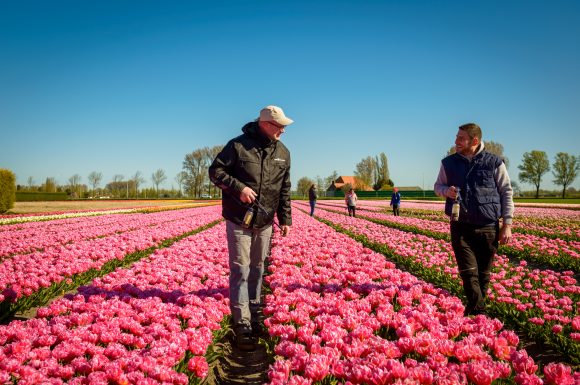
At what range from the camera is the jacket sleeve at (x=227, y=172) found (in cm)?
386

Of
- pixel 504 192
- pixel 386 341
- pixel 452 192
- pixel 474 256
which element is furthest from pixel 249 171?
pixel 504 192

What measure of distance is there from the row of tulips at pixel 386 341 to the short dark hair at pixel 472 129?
217cm

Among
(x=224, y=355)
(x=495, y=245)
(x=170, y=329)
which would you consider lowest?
(x=224, y=355)

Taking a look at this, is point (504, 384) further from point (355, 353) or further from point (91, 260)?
point (91, 260)

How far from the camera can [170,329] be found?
3709mm

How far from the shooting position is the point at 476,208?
4.31 metres

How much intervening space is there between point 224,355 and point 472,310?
121 inches

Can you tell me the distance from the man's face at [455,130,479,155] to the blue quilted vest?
97 millimetres

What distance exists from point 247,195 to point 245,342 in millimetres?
1622

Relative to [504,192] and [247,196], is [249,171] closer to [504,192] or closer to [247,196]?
[247,196]

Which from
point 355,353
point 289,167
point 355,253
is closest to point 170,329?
point 355,353

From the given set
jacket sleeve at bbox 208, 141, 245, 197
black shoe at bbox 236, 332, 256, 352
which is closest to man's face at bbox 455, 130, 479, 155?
jacket sleeve at bbox 208, 141, 245, 197

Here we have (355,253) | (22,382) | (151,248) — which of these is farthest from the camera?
(151,248)

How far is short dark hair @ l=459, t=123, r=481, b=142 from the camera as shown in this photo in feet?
14.4
